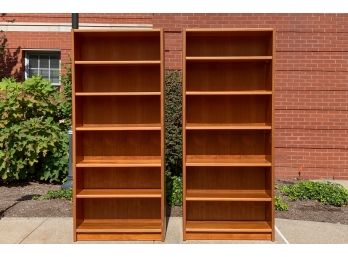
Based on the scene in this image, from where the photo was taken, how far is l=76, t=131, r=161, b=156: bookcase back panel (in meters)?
5.66

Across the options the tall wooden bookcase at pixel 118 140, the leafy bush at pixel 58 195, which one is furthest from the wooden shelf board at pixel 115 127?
the leafy bush at pixel 58 195

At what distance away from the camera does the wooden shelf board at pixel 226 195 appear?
5340mm

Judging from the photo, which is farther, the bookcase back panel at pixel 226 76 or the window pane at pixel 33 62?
the window pane at pixel 33 62

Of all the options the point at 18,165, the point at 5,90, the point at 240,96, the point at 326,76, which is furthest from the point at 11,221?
the point at 326,76

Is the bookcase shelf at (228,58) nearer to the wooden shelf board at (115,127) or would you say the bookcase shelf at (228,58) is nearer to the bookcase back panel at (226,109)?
the bookcase back panel at (226,109)

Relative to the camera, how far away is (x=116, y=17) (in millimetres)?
10672

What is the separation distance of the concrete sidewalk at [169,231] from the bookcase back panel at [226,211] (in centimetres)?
32

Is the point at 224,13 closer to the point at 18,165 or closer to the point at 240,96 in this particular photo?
the point at 240,96

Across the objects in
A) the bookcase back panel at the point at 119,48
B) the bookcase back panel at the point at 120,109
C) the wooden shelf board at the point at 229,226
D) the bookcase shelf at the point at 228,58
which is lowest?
the wooden shelf board at the point at 229,226

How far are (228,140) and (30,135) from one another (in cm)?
440

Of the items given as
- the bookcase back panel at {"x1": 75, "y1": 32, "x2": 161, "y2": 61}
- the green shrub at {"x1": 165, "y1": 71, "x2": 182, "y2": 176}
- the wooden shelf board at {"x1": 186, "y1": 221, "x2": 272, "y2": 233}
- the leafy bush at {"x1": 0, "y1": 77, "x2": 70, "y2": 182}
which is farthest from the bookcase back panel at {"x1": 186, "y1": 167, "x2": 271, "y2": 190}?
the leafy bush at {"x1": 0, "y1": 77, "x2": 70, "y2": 182}

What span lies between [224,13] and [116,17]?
3.02 meters

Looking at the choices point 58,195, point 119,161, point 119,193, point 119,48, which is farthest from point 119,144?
point 58,195

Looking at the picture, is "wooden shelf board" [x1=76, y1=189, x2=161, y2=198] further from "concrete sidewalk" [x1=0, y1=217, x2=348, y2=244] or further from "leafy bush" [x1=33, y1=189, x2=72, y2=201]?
"leafy bush" [x1=33, y1=189, x2=72, y2=201]
